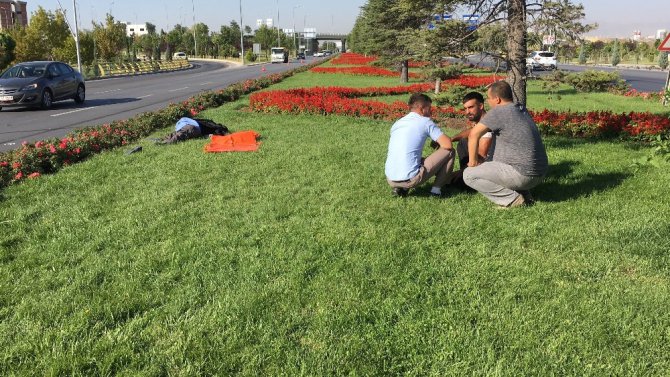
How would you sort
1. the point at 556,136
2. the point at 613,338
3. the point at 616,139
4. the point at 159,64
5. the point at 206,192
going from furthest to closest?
the point at 159,64
the point at 556,136
the point at 616,139
the point at 206,192
the point at 613,338

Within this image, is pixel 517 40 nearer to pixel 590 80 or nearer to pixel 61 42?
pixel 590 80

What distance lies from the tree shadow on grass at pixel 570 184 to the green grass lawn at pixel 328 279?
44 mm

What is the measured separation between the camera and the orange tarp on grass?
7996 millimetres

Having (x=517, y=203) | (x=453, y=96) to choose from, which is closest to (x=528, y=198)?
(x=517, y=203)

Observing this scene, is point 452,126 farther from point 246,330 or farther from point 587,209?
point 246,330

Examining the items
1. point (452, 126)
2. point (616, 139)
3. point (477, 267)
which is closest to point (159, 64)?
point (452, 126)

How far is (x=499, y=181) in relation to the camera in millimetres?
4926

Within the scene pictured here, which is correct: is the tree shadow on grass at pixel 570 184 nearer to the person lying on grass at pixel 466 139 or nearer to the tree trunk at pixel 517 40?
the person lying on grass at pixel 466 139

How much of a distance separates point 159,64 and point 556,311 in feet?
183

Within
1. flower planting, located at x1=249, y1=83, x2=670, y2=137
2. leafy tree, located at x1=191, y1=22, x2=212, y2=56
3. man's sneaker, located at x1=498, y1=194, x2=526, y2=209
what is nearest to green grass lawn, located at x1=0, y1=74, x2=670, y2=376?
man's sneaker, located at x1=498, y1=194, x2=526, y2=209

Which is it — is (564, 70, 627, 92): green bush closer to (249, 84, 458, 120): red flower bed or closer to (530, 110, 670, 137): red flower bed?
(530, 110, 670, 137): red flower bed

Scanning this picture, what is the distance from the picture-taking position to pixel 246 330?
2867 millimetres

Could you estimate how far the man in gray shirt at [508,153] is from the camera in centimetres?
484

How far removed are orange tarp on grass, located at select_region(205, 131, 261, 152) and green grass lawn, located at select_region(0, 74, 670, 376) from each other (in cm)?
188
